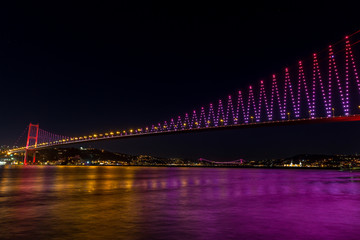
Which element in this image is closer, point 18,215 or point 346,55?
point 18,215

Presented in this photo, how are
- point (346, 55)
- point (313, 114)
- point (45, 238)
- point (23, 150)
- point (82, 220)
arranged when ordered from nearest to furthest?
point (45, 238), point (82, 220), point (346, 55), point (313, 114), point (23, 150)

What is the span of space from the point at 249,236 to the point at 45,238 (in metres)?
3.42

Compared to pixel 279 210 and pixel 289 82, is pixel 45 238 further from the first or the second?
pixel 289 82

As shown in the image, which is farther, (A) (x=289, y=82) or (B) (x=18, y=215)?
(A) (x=289, y=82)

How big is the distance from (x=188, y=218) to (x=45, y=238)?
307 cm

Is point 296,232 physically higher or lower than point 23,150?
lower

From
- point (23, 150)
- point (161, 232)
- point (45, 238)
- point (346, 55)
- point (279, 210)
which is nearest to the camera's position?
point (45, 238)

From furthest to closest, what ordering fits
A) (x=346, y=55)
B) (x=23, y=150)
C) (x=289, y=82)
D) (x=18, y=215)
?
1. (x=23, y=150)
2. (x=289, y=82)
3. (x=346, y=55)
4. (x=18, y=215)

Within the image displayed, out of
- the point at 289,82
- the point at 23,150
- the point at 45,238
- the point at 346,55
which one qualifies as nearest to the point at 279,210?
the point at 45,238

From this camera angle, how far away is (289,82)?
42250 mm

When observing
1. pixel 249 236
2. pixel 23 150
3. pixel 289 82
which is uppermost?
pixel 289 82

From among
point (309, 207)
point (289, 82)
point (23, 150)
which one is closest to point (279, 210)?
point (309, 207)

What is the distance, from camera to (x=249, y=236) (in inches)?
215

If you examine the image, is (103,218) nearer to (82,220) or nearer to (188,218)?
(82,220)
